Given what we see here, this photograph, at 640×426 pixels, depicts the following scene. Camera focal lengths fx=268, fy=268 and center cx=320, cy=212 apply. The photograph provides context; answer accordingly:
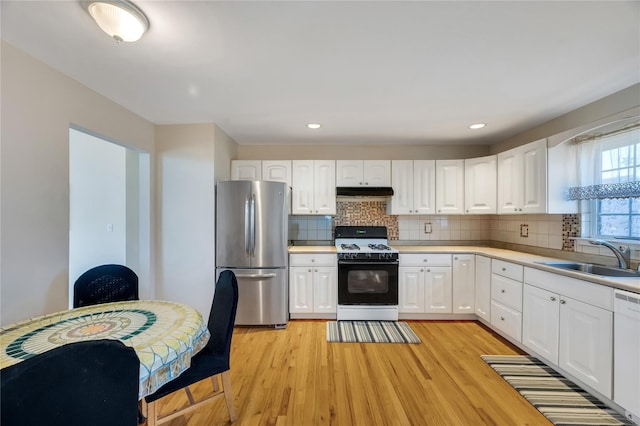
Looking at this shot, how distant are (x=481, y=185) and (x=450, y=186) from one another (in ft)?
1.16

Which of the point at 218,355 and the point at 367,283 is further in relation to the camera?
the point at 367,283

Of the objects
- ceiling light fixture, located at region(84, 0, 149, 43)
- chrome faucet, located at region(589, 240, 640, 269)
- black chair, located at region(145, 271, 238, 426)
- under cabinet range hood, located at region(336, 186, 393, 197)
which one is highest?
ceiling light fixture, located at region(84, 0, 149, 43)

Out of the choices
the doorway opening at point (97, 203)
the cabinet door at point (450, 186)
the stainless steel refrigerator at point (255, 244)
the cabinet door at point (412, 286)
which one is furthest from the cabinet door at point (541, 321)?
the doorway opening at point (97, 203)

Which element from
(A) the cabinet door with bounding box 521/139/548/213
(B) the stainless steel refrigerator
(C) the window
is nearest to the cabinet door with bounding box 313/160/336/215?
(B) the stainless steel refrigerator

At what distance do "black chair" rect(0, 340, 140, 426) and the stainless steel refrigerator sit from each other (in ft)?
7.27

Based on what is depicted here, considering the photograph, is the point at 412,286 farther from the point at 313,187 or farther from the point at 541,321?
the point at 313,187

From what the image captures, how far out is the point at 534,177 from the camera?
8.90 feet

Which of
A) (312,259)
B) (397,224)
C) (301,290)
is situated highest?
(397,224)

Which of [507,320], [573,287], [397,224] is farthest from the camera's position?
[397,224]

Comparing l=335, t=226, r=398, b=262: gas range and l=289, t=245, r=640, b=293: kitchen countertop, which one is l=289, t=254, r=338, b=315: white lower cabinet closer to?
l=289, t=245, r=640, b=293: kitchen countertop

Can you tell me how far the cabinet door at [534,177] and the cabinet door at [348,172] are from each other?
5.92ft

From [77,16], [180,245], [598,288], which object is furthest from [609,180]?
[180,245]

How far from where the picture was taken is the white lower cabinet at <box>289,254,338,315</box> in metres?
3.30

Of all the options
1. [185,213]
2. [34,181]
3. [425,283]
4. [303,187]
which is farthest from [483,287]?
Answer: [34,181]
